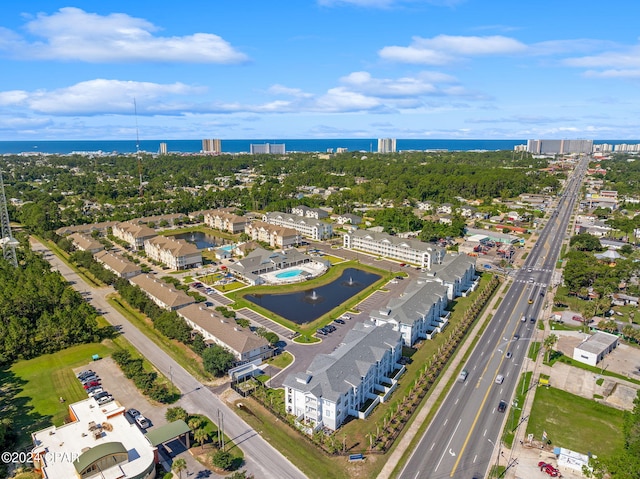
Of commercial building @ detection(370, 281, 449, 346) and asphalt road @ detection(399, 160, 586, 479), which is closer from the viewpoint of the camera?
asphalt road @ detection(399, 160, 586, 479)

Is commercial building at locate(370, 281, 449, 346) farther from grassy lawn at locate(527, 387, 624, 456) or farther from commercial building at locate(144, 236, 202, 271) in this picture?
commercial building at locate(144, 236, 202, 271)

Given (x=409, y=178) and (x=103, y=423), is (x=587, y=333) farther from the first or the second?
(x=409, y=178)

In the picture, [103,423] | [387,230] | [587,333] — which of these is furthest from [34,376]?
[387,230]

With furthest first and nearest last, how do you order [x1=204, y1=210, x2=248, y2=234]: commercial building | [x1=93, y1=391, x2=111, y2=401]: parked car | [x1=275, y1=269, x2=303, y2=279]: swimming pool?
Result: [x1=204, y1=210, x2=248, y2=234]: commercial building → [x1=275, y1=269, x2=303, y2=279]: swimming pool → [x1=93, y1=391, x2=111, y2=401]: parked car

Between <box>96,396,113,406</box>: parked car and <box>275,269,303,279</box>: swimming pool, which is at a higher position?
<box>275,269,303,279</box>: swimming pool

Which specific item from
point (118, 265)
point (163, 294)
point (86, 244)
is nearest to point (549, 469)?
point (163, 294)

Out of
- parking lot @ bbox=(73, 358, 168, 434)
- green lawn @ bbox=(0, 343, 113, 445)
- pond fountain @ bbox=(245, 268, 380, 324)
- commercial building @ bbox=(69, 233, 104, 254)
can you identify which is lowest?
green lawn @ bbox=(0, 343, 113, 445)

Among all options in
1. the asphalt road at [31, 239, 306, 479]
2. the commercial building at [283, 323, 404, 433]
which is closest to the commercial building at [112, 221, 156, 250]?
the asphalt road at [31, 239, 306, 479]
